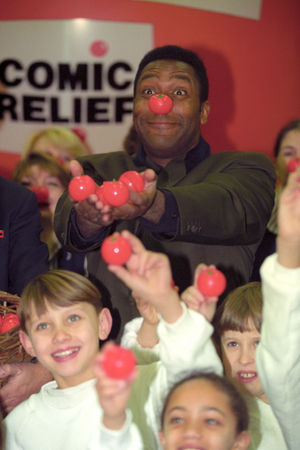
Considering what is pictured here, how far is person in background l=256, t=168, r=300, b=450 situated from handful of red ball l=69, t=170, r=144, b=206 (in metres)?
0.33

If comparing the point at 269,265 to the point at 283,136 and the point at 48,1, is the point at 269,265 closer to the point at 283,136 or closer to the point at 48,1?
the point at 283,136

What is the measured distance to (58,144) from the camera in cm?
373

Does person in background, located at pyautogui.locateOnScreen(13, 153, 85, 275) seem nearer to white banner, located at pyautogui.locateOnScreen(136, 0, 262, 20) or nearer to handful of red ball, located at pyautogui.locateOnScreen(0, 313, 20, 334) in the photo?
handful of red ball, located at pyautogui.locateOnScreen(0, 313, 20, 334)

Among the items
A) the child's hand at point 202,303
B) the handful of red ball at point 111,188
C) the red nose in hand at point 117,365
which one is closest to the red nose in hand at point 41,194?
the handful of red ball at point 111,188

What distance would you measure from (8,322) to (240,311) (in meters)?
0.62

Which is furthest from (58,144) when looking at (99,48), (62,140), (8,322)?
(8,322)

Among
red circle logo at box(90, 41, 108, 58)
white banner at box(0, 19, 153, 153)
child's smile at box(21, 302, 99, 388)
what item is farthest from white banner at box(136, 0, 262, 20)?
child's smile at box(21, 302, 99, 388)

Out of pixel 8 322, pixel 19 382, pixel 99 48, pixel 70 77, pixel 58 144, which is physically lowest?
pixel 19 382

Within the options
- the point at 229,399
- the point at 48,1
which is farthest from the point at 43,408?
the point at 48,1

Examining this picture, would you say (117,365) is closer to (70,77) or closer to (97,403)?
(97,403)

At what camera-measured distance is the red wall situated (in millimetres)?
→ 3818

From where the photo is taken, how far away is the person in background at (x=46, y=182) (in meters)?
2.90

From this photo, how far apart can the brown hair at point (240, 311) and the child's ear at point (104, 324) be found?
0.31 meters

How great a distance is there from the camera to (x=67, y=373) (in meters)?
1.36
